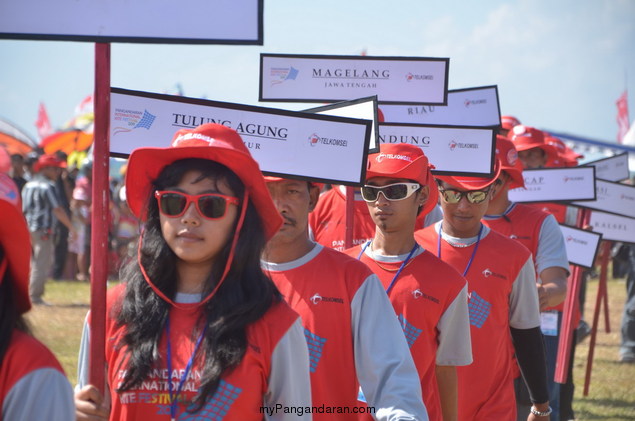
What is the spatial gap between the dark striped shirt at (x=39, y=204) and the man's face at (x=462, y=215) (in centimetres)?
1074

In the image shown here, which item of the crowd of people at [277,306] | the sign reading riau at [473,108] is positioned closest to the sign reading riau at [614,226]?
the sign reading riau at [473,108]

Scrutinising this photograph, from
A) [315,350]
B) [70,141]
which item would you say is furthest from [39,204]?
[315,350]

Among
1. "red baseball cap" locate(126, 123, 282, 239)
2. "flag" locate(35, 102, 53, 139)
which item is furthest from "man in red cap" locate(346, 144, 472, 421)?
"flag" locate(35, 102, 53, 139)

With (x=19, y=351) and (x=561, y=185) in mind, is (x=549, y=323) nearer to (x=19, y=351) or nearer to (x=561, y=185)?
(x=561, y=185)

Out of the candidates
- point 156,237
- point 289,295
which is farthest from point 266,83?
point 156,237

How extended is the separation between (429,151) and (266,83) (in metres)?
1.01

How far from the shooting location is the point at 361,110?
15.3 feet

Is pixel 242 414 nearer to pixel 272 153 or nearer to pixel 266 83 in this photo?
pixel 272 153

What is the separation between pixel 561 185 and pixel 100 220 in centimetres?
571

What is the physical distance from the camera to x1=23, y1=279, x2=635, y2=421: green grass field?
32.2 ft

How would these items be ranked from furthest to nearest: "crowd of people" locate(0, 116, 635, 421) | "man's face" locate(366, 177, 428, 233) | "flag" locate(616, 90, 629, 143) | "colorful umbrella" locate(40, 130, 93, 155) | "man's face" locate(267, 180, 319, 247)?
"flag" locate(616, 90, 629, 143), "colorful umbrella" locate(40, 130, 93, 155), "man's face" locate(366, 177, 428, 233), "man's face" locate(267, 180, 319, 247), "crowd of people" locate(0, 116, 635, 421)

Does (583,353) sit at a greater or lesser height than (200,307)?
lesser

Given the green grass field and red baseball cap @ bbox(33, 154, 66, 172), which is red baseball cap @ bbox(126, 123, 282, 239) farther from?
red baseball cap @ bbox(33, 154, 66, 172)

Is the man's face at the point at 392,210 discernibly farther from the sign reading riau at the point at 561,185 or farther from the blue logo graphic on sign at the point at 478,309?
the sign reading riau at the point at 561,185
